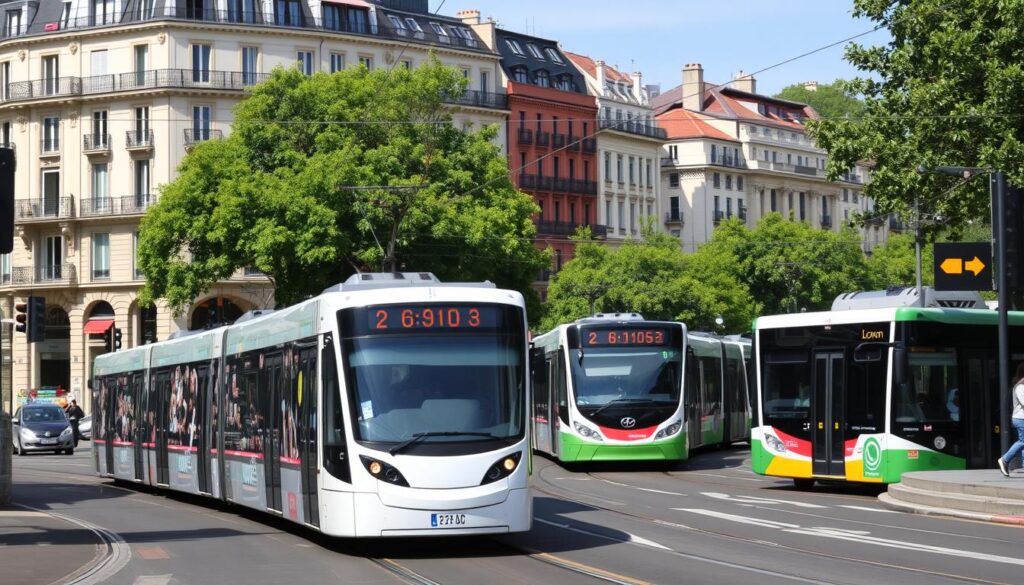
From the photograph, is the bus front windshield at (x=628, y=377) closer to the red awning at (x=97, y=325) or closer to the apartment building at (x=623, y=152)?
the red awning at (x=97, y=325)

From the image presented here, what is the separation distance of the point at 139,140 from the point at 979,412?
5924 cm

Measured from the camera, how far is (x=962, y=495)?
22.6m

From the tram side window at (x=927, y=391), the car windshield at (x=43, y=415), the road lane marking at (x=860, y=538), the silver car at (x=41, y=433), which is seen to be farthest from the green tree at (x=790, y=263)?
the road lane marking at (x=860, y=538)

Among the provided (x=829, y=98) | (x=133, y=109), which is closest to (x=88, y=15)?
(x=133, y=109)

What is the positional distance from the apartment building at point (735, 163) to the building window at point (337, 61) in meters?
38.8

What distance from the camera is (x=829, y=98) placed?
515 feet

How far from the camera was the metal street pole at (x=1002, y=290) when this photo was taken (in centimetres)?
2520

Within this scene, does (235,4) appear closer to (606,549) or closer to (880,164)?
(880,164)

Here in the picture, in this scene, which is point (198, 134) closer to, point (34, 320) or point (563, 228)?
point (563, 228)

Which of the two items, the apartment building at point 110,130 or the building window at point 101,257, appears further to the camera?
the building window at point 101,257

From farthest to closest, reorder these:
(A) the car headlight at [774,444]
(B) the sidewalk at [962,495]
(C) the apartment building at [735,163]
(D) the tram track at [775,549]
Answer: (C) the apartment building at [735,163] → (A) the car headlight at [774,444] → (B) the sidewalk at [962,495] → (D) the tram track at [775,549]

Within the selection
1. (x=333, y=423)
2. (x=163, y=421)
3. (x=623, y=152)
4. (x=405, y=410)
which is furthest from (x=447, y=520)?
(x=623, y=152)

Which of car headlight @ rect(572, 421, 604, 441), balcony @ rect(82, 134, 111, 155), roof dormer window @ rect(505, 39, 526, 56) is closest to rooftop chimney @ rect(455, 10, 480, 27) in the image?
roof dormer window @ rect(505, 39, 526, 56)

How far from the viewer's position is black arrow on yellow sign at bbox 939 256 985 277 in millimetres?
27453
